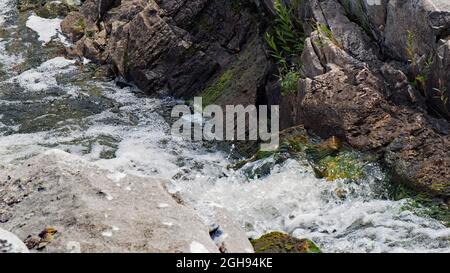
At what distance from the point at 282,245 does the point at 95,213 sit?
1.87 m

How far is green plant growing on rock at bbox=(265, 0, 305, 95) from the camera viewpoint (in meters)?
9.18

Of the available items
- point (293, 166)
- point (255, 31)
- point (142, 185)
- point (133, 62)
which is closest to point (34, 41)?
point (133, 62)

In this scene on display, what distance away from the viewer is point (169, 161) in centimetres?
868

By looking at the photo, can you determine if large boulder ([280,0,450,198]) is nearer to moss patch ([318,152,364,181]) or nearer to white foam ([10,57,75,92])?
moss patch ([318,152,364,181])

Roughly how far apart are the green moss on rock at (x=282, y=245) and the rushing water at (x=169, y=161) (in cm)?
44

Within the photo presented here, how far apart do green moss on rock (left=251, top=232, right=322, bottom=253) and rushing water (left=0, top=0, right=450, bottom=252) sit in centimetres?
44

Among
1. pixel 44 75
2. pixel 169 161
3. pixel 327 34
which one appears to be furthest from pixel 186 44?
pixel 327 34

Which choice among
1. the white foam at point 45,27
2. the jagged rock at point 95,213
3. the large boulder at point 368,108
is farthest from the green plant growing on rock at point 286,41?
the white foam at point 45,27

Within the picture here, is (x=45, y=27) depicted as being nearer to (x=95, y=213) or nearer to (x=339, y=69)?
(x=339, y=69)

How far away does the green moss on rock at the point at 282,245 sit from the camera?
519 centimetres

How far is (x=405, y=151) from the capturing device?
22.8ft
